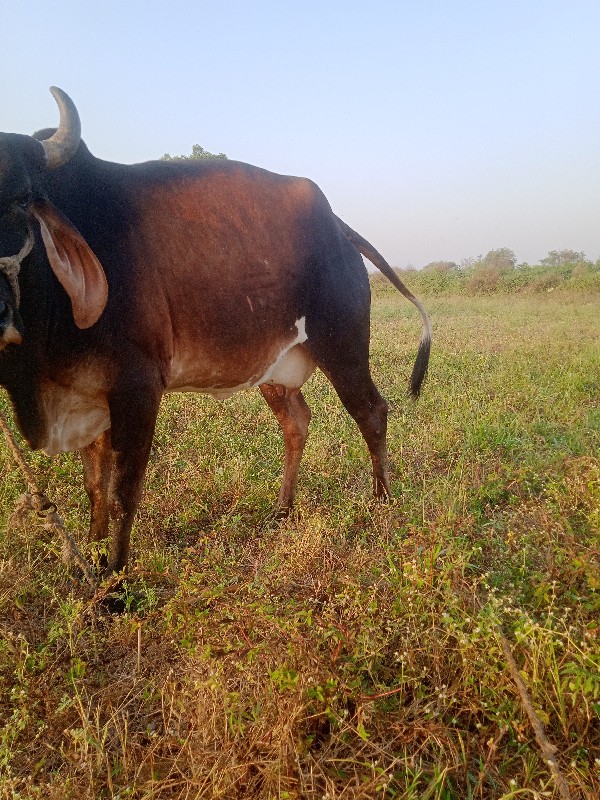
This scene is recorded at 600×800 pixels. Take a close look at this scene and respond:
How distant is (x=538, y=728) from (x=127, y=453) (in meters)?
1.71

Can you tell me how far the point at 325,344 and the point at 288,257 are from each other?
0.53 m

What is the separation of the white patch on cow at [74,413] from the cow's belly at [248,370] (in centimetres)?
35

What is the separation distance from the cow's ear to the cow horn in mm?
197

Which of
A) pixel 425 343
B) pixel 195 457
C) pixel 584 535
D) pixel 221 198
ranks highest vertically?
pixel 221 198

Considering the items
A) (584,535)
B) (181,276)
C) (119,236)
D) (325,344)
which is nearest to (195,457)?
(325,344)

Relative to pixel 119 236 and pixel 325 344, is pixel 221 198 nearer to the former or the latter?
pixel 119 236

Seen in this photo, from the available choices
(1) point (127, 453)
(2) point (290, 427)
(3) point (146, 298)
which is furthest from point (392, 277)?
(1) point (127, 453)

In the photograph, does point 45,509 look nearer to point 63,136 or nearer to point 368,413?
point 63,136

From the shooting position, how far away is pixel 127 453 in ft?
7.61

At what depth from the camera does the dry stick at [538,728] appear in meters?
1.21

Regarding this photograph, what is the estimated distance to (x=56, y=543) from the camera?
2.46m

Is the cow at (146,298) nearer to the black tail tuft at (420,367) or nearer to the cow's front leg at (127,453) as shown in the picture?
the cow's front leg at (127,453)

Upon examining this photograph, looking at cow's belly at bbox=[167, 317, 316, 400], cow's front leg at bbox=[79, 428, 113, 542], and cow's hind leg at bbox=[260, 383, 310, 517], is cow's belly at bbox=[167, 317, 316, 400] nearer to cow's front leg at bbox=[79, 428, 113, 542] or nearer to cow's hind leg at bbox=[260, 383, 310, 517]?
cow's hind leg at bbox=[260, 383, 310, 517]

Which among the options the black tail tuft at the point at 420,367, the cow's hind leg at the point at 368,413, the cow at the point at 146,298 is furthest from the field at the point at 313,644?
the black tail tuft at the point at 420,367
